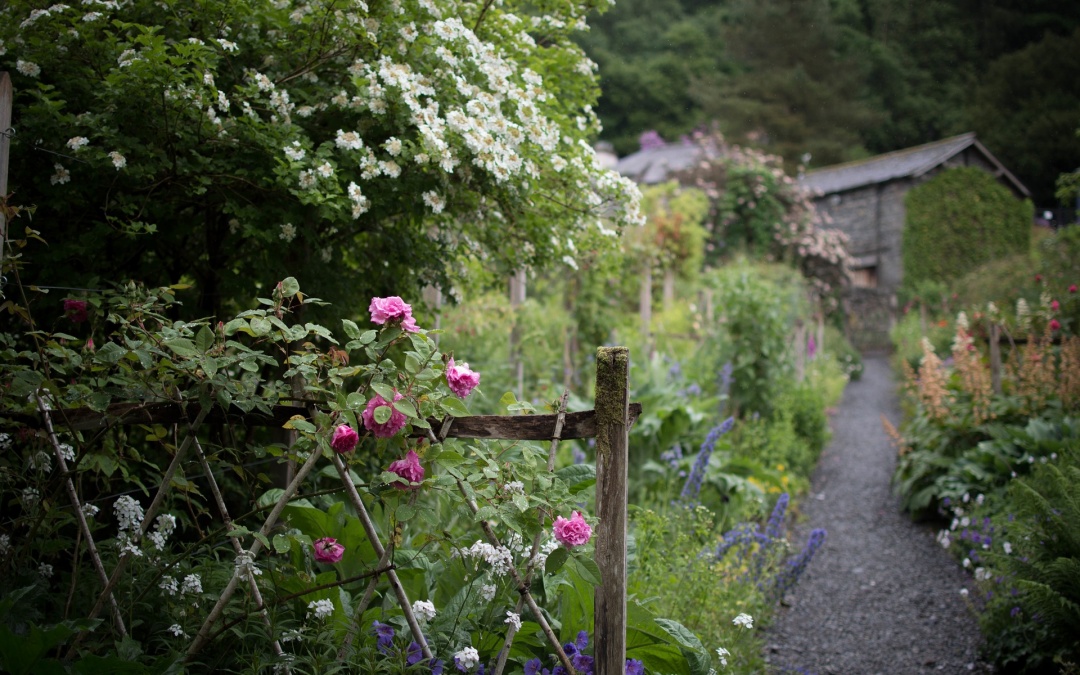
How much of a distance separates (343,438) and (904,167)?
950 inches

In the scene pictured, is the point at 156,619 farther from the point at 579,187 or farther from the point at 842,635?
the point at 842,635

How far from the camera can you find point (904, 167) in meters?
22.2

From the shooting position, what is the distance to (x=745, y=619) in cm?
235

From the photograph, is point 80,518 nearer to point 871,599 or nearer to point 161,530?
point 161,530

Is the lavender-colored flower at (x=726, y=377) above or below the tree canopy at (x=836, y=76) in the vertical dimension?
below

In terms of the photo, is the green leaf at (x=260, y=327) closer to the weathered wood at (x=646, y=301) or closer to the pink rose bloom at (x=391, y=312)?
the pink rose bloom at (x=391, y=312)

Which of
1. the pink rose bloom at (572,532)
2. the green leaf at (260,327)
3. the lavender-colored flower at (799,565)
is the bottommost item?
the lavender-colored flower at (799,565)

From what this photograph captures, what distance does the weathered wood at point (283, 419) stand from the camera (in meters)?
1.73

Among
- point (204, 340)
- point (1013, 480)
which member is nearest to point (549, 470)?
point (204, 340)

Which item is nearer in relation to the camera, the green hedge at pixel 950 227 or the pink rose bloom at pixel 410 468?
the pink rose bloom at pixel 410 468

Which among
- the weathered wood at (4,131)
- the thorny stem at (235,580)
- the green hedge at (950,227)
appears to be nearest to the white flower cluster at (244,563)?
Answer: the thorny stem at (235,580)

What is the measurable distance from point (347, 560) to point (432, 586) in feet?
0.96

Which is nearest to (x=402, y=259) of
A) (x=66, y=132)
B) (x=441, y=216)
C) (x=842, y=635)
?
(x=441, y=216)

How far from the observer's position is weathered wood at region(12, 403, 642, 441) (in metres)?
1.73
